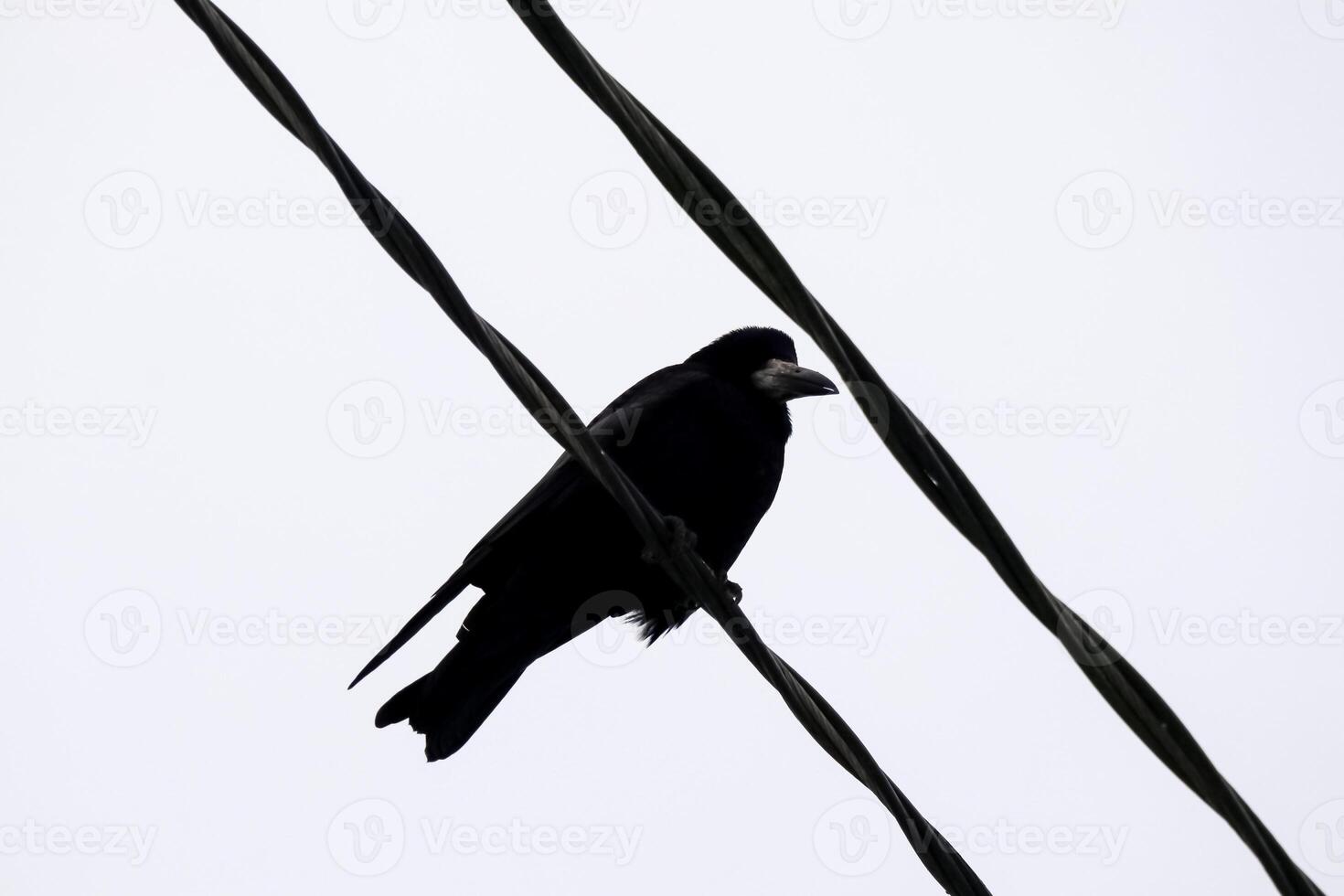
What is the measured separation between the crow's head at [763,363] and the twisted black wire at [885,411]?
2.65 metres

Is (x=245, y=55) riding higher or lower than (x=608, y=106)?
higher

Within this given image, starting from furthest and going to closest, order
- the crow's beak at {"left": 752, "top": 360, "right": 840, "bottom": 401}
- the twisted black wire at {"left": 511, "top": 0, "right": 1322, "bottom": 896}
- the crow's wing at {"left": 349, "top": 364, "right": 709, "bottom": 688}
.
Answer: the crow's beak at {"left": 752, "top": 360, "right": 840, "bottom": 401} → the crow's wing at {"left": 349, "top": 364, "right": 709, "bottom": 688} → the twisted black wire at {"left": 511, "top": 0, "right": 1322, "bottom": 896}

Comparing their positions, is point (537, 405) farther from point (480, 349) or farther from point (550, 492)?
point (550, 492)

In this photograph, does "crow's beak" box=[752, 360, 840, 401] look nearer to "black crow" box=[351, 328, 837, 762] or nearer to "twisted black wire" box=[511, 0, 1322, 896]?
"black crow" box=[351, 328, 837, 762]

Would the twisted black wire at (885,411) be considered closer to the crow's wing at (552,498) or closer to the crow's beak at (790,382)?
the crow's wing at (552,498)

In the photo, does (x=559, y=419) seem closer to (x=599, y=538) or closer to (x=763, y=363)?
(x=599, y=538)

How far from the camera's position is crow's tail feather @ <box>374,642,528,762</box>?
503 cm

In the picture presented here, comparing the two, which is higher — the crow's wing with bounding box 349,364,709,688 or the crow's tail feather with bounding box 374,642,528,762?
the crow's wing with bounding box 349,364,709,688

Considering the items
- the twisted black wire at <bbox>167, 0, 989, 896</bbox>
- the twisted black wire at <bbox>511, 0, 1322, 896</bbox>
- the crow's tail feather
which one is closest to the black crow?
the crow's tail feather

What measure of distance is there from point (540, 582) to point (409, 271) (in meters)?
2.49

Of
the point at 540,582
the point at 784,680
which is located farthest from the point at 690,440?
the point at 784,680

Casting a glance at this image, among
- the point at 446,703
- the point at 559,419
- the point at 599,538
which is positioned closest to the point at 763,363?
the point at 599,538

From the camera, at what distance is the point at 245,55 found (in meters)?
2.46

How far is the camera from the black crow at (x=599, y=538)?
16.0 ft
